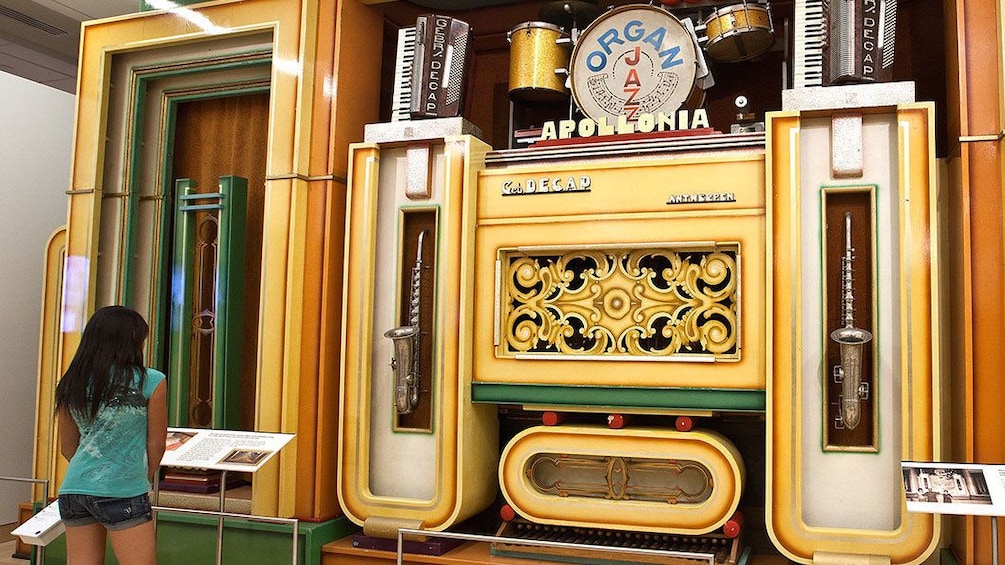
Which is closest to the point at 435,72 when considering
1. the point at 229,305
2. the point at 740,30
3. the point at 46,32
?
the point at 740,30

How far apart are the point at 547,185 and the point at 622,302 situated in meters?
0.63

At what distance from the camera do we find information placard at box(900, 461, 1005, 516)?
264 cm

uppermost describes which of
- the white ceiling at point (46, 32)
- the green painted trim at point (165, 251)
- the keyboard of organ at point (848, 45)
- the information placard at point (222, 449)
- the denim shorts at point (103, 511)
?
the white ceiling at point (46, 32)

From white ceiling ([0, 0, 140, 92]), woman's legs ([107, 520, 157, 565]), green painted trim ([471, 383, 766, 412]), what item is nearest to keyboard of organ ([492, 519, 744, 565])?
green painted trim ([471, 383, 766, 412])

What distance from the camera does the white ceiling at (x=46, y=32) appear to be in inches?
264

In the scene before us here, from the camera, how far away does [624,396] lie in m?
3.85

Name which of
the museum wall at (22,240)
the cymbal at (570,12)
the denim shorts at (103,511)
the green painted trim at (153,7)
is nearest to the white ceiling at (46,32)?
the museum wall at (22,240)

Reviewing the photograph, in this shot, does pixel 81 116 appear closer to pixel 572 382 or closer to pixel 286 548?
pixel 286 548

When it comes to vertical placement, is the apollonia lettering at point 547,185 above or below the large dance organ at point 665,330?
above

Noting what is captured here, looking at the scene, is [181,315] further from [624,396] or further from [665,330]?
[665,330]

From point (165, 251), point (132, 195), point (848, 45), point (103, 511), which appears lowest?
point (103, 511)

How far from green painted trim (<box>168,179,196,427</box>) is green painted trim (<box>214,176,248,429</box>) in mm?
194

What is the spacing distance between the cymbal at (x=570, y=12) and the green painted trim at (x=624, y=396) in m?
1.98

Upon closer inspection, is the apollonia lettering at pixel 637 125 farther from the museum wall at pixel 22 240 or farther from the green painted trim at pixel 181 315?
the museum wall at pixel 22 240
